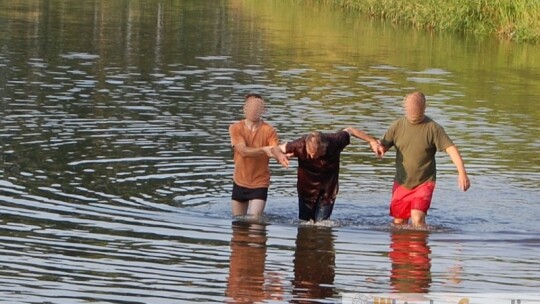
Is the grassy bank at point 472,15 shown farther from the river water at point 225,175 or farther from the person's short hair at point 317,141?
the person's short hair at point 317,141

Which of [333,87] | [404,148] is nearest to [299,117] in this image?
[333,87]

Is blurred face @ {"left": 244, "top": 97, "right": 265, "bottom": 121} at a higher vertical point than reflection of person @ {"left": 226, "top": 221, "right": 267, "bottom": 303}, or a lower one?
higher

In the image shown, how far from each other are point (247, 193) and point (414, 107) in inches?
75.0

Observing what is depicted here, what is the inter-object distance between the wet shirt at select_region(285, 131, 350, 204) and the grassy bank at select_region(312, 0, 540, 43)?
28.3 metres

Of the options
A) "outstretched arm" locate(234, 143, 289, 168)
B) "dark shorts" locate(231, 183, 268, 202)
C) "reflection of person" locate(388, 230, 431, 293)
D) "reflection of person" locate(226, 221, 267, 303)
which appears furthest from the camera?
"dark shorts" locate(231, 183, 268, 202)

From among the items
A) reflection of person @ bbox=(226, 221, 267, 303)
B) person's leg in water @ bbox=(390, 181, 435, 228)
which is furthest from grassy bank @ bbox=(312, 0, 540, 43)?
reflection of person @ bbox=(226, 221, 267, 303)

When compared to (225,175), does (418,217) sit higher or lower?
higher

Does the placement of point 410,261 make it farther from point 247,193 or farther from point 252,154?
point 247,193

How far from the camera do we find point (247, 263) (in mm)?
12117

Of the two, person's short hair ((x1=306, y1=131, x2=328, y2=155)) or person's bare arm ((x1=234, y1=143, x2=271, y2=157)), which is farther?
person's bare arm ((x1=234, y1=143, x2=271, y2=157))

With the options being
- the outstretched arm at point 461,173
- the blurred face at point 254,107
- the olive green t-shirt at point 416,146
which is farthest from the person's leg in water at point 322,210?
the outstretched arm at point 461,173

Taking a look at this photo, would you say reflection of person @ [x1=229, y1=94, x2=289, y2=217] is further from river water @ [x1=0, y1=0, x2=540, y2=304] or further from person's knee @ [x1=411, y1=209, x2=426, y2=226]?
person's knee @ [x1=411, y1=209, x2=426, y2=226]

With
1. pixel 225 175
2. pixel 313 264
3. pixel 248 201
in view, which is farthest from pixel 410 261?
pixel 225 175

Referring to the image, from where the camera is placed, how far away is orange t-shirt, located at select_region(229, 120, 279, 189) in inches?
545
